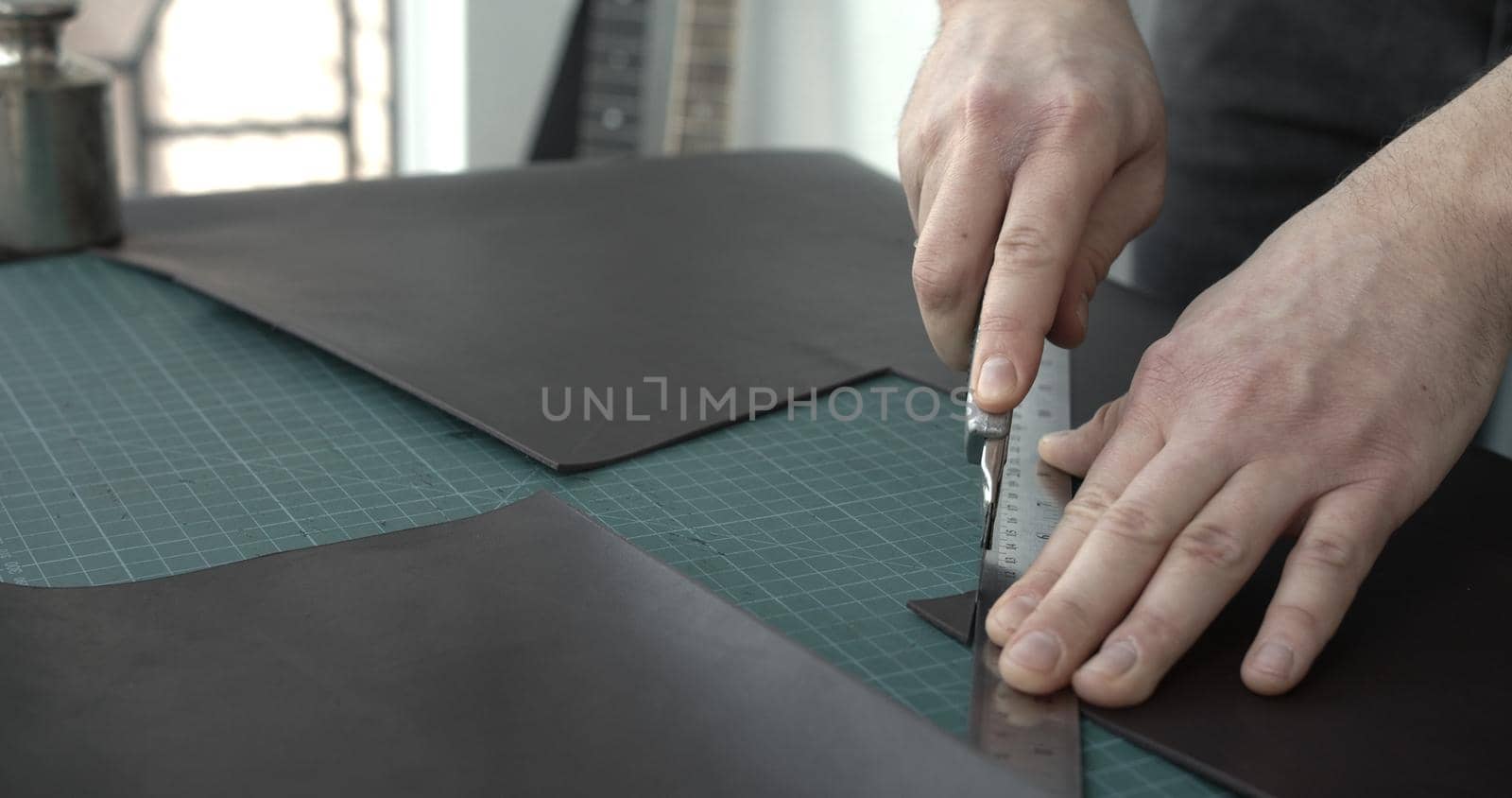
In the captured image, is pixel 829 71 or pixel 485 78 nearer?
pixel 829 71

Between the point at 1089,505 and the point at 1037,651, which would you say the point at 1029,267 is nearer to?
the point at 1089,505

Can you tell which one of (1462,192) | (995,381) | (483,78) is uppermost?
(1462,192)

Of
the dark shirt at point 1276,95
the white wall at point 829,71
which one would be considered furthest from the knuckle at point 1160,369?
the white wall at point 829,71

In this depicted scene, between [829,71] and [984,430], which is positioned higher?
[984,430]

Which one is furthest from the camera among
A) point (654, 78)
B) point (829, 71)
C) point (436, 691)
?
point (654, 78)

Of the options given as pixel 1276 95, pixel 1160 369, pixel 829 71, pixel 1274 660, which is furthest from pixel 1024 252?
pixel 829 71

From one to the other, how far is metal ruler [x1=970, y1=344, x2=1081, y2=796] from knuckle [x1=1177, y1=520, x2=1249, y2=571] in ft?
0.33

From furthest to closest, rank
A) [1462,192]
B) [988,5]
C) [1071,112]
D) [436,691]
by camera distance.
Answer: [988,5]
[1071,112]
[1462,192]
[436,691]

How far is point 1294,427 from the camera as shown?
2.69ft

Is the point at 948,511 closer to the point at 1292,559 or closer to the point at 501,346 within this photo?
the point at 1292,559

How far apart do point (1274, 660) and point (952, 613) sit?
17 centimetres

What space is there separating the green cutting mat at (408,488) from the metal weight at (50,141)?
0.73 feet

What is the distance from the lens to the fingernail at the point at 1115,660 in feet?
2.26

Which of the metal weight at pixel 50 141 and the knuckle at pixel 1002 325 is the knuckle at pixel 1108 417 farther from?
the metal weight at pixel 50 141
